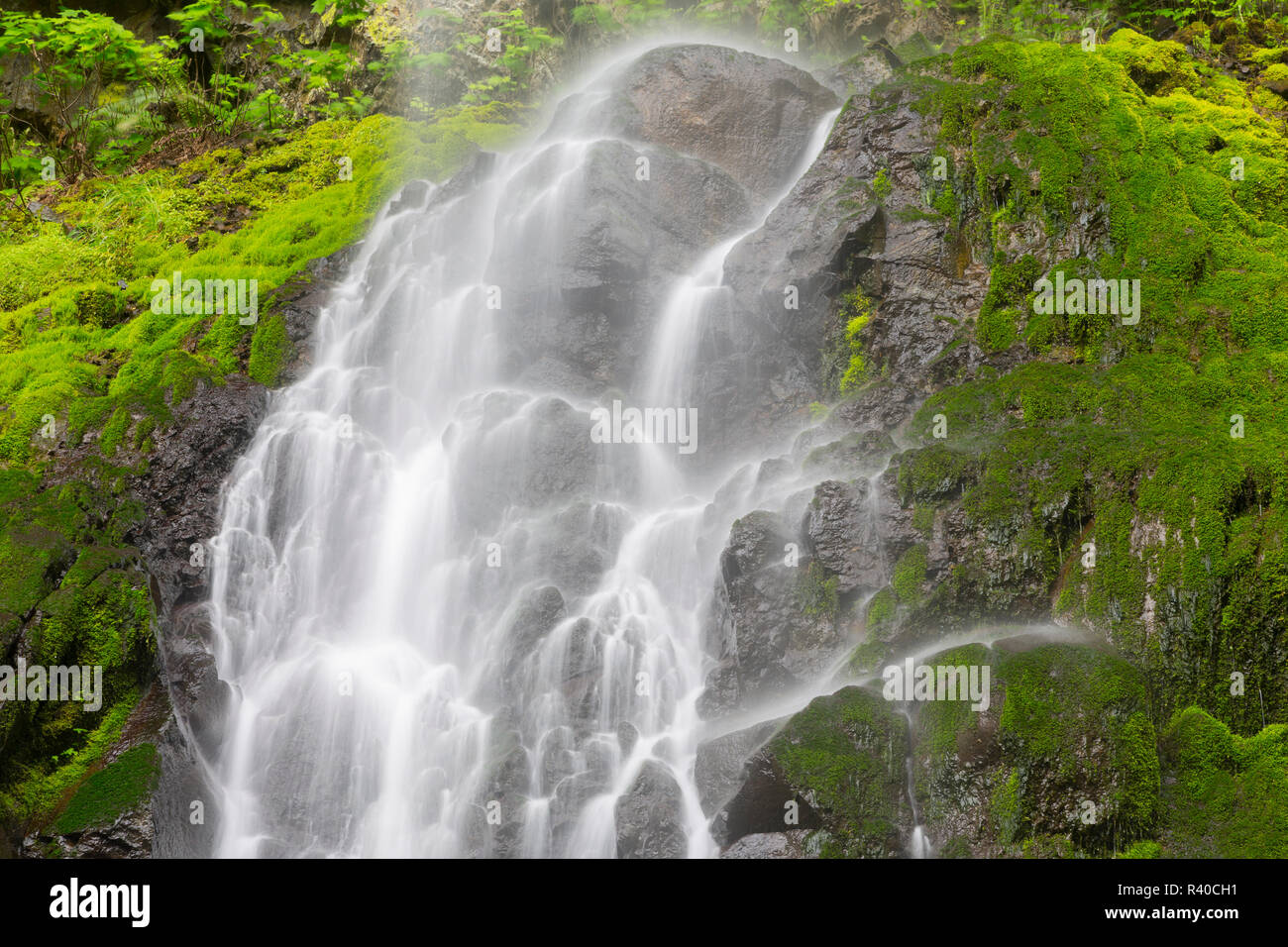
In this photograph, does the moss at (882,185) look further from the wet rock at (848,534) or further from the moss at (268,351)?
the moss at (268,351)

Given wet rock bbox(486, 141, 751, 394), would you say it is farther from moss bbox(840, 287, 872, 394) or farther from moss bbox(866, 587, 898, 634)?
moss bbox(866, 587, 898, 634)

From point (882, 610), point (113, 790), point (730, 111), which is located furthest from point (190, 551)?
point (730, 111)

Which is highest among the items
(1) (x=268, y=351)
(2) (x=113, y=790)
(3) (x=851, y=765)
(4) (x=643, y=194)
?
(4) (x=643, y=194)

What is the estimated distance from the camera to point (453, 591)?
1273cm

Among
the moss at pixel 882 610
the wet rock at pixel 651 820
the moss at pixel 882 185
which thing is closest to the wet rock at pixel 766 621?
the moss at pixel 882 610

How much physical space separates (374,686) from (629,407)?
5359mm

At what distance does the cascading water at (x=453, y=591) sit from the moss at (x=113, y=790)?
1.12 meters

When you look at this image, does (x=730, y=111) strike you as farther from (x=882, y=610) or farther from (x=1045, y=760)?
(x=1045, y=760)

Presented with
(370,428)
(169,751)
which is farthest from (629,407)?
(169,751)

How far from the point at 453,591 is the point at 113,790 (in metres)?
4.30

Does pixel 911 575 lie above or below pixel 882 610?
above

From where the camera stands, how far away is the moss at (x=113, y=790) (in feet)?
32.3

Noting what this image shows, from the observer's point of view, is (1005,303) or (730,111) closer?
(1005,303)
